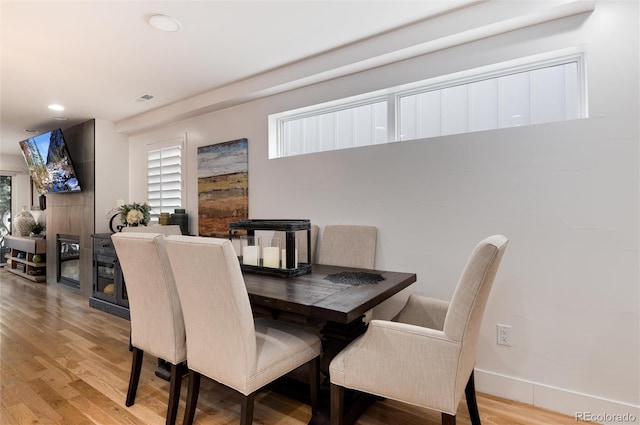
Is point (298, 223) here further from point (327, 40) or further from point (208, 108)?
point (208, 108)

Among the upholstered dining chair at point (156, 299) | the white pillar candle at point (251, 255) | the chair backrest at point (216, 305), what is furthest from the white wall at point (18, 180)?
the chair backrest at point (216, 305)

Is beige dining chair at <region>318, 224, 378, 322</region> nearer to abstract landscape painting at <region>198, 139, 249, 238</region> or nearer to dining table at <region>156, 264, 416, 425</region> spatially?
dining table at <region>156, 264, 416, 425</region>

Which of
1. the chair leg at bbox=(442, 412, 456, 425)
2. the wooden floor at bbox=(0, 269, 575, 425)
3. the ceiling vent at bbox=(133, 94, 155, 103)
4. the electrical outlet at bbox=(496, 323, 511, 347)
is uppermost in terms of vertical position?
the ceiling vent at bbox=(133, 94, 155, 103)

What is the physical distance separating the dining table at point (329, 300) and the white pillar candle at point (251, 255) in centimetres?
10

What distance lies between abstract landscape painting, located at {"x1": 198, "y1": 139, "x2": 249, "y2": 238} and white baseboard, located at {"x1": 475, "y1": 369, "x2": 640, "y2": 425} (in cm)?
251

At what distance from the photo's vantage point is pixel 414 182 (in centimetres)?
240

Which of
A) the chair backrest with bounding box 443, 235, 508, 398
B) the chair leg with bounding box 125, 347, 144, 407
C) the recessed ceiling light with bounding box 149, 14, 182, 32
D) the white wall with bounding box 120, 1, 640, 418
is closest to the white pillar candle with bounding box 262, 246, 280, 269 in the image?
the white wall with bounding box 120, 1, 640, 418

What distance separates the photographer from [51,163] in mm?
4738

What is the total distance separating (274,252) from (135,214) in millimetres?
2512

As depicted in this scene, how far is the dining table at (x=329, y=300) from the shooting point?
1497 mm

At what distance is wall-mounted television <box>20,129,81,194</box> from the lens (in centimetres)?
450

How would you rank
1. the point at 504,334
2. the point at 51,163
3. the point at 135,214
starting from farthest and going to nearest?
the point at 51,163
the point at 135,214
the point at 504,334

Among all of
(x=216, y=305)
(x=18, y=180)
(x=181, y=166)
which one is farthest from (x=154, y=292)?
(x=18, y=180)

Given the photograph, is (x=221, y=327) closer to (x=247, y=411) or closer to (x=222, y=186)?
(x=247, y=411)
